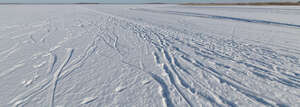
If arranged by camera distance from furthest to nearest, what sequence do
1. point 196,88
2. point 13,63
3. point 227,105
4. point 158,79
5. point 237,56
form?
point 237,56 < point 13,63 < point 158,79 < point 196,88 < point 227,105

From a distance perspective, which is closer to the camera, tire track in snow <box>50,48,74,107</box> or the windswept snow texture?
the windswept snow texture

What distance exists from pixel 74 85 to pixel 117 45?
2777 mm

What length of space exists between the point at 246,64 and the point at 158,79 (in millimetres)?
2221

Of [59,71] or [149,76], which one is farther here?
[59,71]

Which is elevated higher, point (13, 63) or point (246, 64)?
point (246, 64)

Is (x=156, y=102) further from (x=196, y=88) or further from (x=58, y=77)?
(x=58, y=77)

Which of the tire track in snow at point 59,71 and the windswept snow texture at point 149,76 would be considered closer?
the windswept snow texture at point 149,76

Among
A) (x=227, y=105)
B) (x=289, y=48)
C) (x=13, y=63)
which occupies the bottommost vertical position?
(x=13, y=63)

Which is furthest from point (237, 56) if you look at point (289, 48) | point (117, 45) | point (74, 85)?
point (74, 85)

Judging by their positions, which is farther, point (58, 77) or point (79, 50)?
point (79, 50)

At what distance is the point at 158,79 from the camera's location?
10.4ft

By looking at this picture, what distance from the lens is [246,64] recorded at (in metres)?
3.83

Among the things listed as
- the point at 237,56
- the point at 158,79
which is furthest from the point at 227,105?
the point at 237,56

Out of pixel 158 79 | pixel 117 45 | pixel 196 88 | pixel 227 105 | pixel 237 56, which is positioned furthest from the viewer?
pixel 117 45
